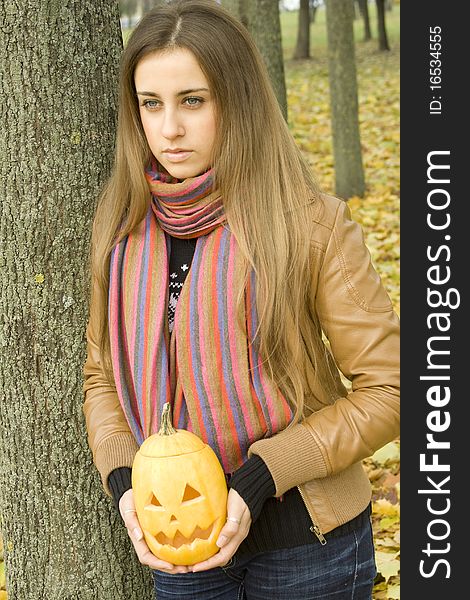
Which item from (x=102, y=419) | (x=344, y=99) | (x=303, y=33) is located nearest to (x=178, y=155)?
(x=102, y=419)

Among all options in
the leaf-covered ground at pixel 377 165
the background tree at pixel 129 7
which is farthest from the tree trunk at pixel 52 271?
the background tree at pixel 129 7

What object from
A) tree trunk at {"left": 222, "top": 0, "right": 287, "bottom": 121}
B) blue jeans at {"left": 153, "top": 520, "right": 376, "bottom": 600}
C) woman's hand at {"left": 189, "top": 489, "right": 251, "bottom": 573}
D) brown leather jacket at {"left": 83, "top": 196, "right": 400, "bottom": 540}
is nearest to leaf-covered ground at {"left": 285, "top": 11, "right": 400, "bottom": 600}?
blue jeans at {"left": 153, "top": 520, "right": 376, "bottom": 600}

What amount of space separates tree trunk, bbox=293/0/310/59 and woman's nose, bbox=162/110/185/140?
789 inches

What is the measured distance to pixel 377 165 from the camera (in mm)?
11961

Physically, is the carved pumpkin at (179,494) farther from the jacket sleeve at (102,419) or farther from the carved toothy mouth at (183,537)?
the jacket sleeve at (102,419)

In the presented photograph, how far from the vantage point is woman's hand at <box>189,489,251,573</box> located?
2086 millimetres

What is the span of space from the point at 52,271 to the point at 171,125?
767mm

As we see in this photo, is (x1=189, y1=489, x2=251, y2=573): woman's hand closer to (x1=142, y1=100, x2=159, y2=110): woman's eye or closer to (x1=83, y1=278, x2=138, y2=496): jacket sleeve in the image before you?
(x1=83, y1=278, x2=138, y2=496): jacket sleeve

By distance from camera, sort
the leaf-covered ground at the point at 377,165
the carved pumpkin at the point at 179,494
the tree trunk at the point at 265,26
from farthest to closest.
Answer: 1. the tree trunk at the point at 265,26
2. the leaf-covered ground at the point at 377,165
3. the carved pumpkin at the point at 179,494

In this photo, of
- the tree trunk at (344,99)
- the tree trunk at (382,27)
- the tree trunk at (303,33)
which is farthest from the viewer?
the tree trunk at (303,33)

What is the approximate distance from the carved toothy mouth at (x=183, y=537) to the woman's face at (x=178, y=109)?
0.86 meters

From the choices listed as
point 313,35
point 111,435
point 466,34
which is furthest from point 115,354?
point 313,35

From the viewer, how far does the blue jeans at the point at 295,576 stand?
2.23m

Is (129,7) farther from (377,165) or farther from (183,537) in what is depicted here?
(183,537)
